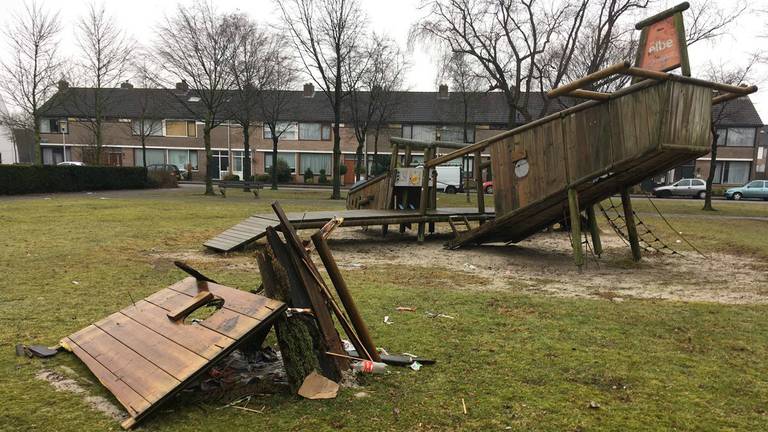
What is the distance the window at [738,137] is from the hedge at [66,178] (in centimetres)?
4980

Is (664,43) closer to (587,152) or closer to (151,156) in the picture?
(587,152)

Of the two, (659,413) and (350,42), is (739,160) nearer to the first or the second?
(350,42)

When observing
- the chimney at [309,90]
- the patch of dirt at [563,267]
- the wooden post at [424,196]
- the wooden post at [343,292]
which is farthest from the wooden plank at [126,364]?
the chimney at [309,90]

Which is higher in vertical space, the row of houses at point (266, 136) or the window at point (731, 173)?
the row of houses at point (266, 136)

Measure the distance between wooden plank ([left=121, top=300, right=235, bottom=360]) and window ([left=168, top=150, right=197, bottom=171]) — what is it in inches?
1943

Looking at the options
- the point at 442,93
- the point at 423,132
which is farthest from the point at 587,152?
the point at 442,93

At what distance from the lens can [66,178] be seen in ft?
89.8

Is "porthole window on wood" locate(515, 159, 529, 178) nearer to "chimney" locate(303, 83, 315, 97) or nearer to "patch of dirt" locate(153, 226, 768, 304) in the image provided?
"patch of dirt" locate(153, 226, 768, 304)

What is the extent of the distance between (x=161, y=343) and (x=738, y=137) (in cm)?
5618

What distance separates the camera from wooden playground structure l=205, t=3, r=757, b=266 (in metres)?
7.78

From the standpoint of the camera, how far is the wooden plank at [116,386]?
3176 millimetres

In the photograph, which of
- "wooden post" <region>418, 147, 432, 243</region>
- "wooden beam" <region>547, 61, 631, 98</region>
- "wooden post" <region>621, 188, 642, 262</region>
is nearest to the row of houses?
"wooden post" <region>418, 147, 432, 243</region>

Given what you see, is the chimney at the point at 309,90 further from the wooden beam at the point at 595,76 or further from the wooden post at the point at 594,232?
the wooden beam at the point at 595,76

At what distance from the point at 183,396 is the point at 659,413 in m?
3.23
